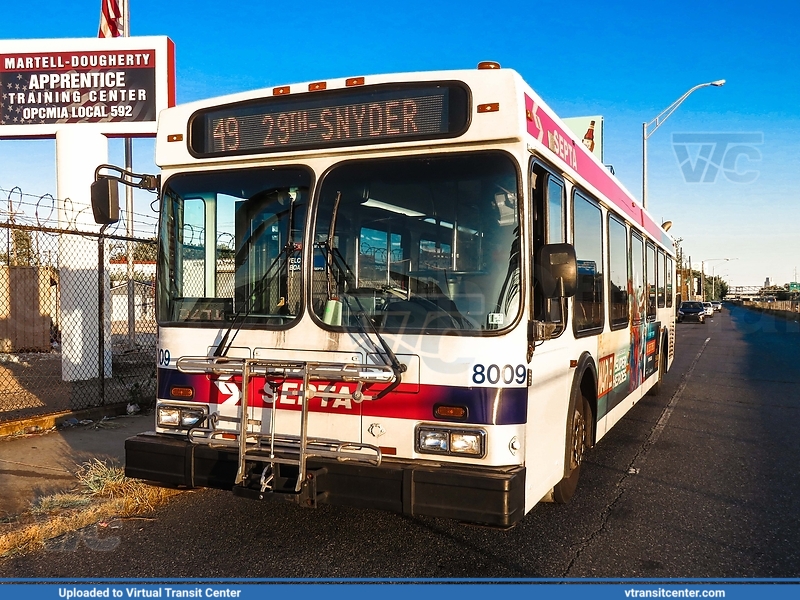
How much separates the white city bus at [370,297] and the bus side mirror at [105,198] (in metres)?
0.03

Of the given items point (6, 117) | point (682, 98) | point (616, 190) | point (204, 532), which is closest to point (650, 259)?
point (616, 190)

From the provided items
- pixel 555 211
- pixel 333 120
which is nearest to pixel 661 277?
pixel 555 211

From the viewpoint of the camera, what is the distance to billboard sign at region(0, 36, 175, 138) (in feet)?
42.0

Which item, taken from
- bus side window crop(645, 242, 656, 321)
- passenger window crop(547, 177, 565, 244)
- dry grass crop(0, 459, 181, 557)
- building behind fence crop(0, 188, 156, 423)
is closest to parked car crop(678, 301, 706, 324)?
building behind fence crop(0, 188, 156, 423)

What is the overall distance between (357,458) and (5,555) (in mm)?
2470

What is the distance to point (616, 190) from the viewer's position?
7.64 metres

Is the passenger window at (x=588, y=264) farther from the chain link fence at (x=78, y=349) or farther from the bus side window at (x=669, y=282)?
the bus side window at (x=669, y=282)

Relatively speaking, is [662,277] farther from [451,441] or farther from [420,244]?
[451,441]

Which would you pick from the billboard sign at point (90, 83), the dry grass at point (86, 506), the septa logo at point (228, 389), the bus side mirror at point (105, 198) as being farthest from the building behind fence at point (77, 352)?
the septa logo at point (228, 389)

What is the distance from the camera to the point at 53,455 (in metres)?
7.16

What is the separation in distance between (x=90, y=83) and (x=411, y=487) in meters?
11.5

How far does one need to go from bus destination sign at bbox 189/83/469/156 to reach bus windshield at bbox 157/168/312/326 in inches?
8.5

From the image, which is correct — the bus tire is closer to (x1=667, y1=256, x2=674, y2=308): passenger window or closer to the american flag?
(x1=667, y1=256, x2=674, y2=308): passenger window

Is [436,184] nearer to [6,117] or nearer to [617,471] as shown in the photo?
[617,471]
